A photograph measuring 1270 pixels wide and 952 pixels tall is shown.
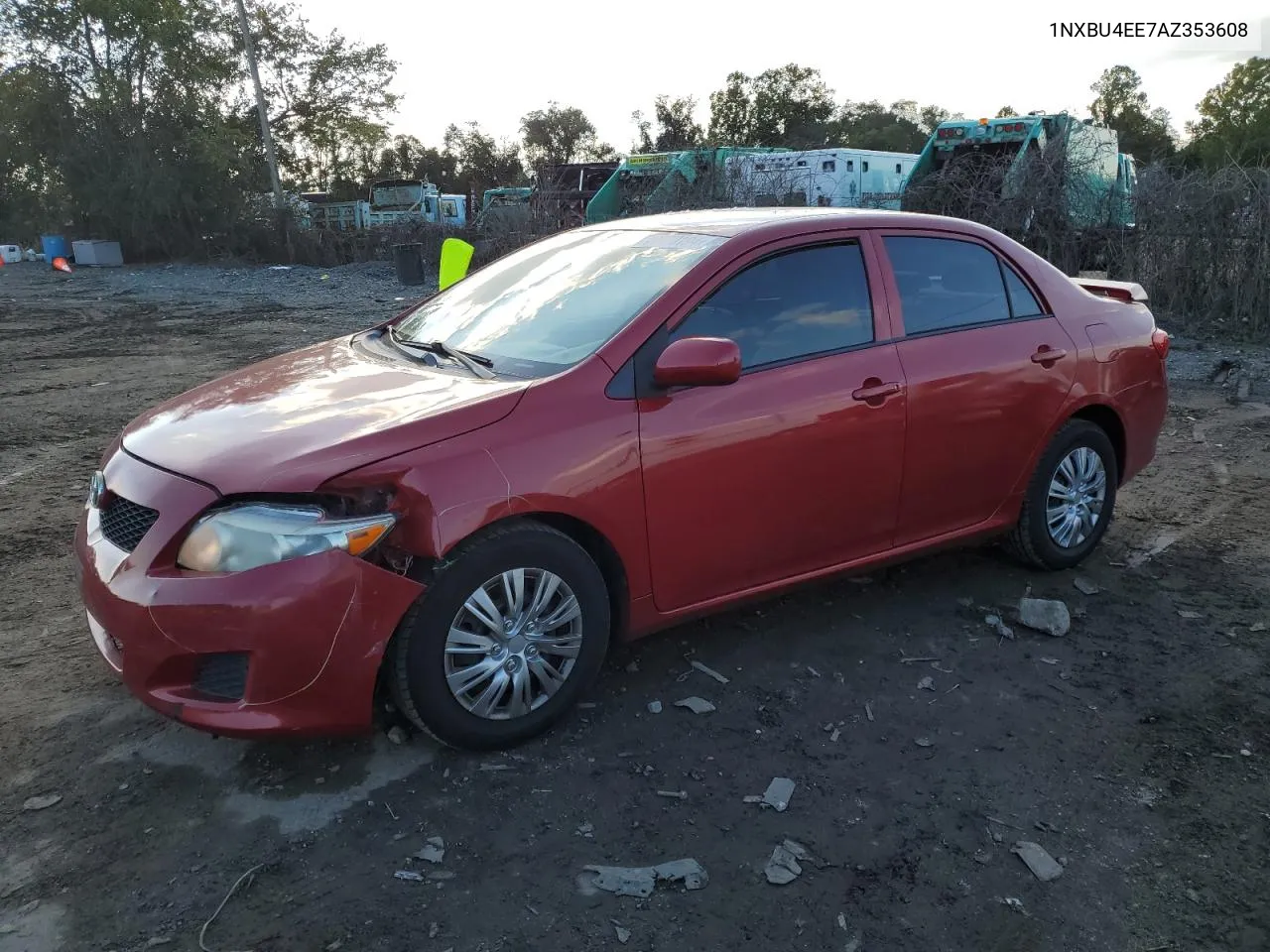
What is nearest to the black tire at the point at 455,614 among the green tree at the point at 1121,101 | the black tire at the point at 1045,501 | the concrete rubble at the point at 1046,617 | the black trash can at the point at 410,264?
the concrete rubble at the point at 1046,617

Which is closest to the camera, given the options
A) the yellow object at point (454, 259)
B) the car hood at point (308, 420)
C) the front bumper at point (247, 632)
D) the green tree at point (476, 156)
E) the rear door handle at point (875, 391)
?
the front bumper at point (247, 632)

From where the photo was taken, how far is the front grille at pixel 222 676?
9.62 ft

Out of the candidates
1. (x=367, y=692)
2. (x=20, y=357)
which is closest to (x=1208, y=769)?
(x=367, y=692)

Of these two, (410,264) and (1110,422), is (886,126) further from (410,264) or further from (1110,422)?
(1110,422)

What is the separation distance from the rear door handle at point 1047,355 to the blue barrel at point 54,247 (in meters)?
37.0

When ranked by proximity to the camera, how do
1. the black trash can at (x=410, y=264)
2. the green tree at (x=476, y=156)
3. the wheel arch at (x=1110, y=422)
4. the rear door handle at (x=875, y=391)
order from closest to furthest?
the rear door handle at (x=875, y=391), the wheel arch at (x=1110, y=422), the black trash can at (x=410, y=264), the green tree at (x=476, y=156)

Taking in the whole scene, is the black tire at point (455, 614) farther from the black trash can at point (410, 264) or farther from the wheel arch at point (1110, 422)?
the black trash can at point (410, 264)

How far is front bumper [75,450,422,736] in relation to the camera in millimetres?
2850

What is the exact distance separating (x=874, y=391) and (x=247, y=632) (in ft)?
8.05

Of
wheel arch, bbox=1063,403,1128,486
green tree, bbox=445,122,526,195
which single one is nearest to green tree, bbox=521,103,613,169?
green tree, bbox=445,122,526,195

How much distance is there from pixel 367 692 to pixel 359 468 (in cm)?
68

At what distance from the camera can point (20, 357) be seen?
40.2ft

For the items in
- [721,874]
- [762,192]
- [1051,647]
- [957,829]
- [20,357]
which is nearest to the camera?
[721,874]

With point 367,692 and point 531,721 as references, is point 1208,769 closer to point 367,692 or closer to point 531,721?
point 531,721
